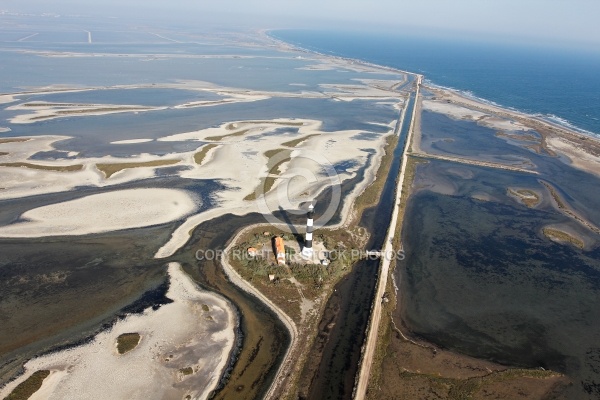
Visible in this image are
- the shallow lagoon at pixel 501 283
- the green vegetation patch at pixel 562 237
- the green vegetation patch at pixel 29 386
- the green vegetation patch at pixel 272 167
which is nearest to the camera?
the green vegetation patch at pixel 29 386

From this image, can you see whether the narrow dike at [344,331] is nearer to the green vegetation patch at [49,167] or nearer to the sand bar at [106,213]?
the sand bar at [106,213]

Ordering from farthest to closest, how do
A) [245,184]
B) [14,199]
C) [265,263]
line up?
[245,184], [14,199], [265,263]

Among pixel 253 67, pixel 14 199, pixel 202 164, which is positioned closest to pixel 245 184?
pixel 202 164

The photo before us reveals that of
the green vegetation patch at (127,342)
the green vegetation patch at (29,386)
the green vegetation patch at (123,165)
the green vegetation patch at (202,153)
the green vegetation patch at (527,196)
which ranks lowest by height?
the green vegetation patch at (29,386)

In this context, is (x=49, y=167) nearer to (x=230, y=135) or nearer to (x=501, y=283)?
(x=230, y=135)

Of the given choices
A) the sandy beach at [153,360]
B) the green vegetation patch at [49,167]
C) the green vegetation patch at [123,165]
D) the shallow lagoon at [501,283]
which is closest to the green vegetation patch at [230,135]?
the green vegetation patch at [123,165]

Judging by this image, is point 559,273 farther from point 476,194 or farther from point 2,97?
point 2,97
